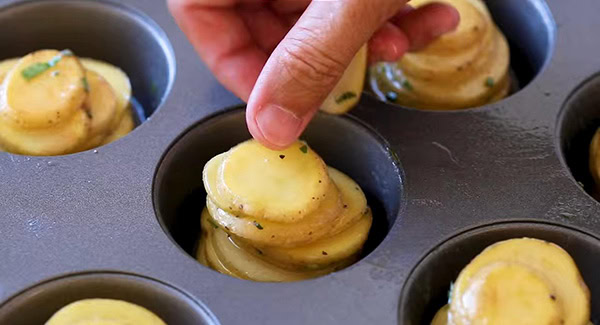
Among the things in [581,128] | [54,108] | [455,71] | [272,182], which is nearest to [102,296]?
[272,182]

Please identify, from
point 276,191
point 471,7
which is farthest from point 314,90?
point 471,7

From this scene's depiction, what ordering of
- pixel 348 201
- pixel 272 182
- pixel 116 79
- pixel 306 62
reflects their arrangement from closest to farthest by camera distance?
pixel 306 62, pixel 272 182, pixel 348 201, pixel 116 79

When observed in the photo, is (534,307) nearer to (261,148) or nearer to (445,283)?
(445,283)

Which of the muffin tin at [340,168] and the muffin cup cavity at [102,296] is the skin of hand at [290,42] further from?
the muffin cup cavity at [102,296]

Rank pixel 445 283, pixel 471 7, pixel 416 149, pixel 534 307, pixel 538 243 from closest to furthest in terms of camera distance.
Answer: pixel 534 307, pixel 538 243, pixel 445 283, pixel 416 149, pixel 471 7

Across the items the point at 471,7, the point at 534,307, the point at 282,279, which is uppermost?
the point at 471,7

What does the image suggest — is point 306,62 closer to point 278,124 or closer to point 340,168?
point 278,124

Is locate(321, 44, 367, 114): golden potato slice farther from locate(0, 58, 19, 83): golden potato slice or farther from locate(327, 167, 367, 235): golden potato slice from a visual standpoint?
locate(0, 58, 19, 83): golden potato slice
